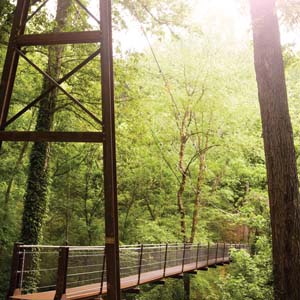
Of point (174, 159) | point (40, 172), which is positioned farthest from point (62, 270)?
point (174, 159)

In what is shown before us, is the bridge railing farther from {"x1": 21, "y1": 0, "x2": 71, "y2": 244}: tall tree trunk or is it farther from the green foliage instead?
the green foliage

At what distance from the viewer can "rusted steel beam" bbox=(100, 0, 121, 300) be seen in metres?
3.69

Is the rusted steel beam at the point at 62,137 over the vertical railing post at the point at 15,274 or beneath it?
over

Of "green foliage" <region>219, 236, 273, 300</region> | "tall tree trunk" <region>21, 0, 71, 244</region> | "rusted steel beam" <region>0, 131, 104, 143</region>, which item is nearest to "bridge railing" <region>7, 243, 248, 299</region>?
"tall tree trunk" <region>21, 0, 71, 244</region>

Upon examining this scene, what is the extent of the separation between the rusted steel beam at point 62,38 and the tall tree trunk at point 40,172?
4167 millimetres

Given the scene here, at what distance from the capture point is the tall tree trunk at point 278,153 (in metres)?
4.25

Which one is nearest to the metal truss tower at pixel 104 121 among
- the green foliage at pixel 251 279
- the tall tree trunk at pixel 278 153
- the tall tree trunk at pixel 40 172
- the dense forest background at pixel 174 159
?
the tall tree trunk at pixel 278 153

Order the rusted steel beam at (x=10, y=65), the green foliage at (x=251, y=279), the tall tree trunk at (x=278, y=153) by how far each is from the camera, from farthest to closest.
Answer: the green foliage at (x=251, y=279) → the tall tree trunk at (x=278, y=153) → the rusted steel beam at (x=10, y=65)

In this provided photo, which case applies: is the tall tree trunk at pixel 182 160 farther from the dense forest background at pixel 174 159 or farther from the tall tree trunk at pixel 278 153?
the tall tree trunk at pixel 278 153

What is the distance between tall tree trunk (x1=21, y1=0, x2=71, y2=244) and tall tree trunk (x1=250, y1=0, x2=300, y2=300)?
187 inches

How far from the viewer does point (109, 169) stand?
3.76m

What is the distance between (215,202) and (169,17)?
34.9 feet

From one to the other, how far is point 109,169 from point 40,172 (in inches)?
201

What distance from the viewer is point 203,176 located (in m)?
16.8
